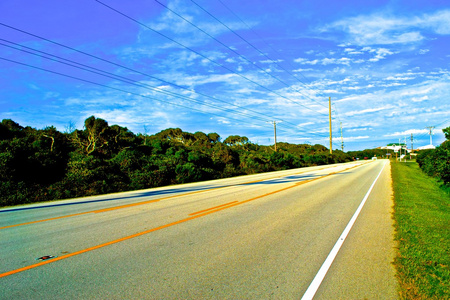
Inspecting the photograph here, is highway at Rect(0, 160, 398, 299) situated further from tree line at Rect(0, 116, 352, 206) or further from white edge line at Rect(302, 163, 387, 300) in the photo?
tree line at Rect(0, 116, 352, 206)

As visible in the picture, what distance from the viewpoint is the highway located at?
3.56 metres

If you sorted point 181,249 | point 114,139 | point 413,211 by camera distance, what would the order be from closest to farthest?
1. point 181,249
2. point 413,211
3. point 114,139

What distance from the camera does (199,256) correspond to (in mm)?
4691

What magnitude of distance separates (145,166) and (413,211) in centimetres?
1808

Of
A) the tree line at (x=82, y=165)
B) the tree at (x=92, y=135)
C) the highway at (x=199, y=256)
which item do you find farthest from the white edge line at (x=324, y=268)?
the tree at (x=92, y=135)

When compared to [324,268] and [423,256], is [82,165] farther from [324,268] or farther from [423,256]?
[423,256]

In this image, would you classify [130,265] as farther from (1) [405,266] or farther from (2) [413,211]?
(2) [413,211]

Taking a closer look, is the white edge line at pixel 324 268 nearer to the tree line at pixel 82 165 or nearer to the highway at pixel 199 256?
the highway at pixel 199 256

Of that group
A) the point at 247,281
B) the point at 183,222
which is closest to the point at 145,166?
the point at 183,222

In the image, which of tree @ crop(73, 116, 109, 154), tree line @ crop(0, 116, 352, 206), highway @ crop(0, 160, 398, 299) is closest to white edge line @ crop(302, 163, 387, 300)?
highway @ crop(0, 160, 398, 299)

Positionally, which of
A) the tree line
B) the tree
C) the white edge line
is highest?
the tree

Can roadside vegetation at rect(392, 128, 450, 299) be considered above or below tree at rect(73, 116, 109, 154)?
below

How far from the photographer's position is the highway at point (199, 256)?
3562 mm

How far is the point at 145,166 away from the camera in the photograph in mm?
21453
